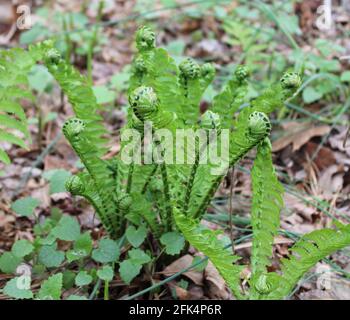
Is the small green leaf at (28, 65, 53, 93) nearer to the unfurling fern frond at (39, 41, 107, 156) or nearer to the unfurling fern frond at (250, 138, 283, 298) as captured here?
the unfurling fern frond at (39, 41, 107, 156)

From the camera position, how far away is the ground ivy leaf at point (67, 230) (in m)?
1.92

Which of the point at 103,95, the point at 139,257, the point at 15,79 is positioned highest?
the point at 103,95

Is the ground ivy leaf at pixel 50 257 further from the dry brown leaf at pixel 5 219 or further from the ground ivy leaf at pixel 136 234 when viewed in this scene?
the dry brown leaf at pixel 5 219

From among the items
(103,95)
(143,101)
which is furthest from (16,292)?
(103,95)

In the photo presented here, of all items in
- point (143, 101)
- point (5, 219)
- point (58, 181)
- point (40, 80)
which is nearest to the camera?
point (143, 101)

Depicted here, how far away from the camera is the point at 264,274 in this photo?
1655 mm

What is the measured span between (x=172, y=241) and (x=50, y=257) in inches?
18.5

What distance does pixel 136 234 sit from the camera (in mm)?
1899

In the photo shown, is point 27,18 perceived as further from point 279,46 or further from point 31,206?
point 31,206

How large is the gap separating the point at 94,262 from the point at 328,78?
67.9 inches

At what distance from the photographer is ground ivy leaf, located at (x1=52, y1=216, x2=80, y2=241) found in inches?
75.5

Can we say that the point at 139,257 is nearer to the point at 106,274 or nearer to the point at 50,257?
the point at 106,274

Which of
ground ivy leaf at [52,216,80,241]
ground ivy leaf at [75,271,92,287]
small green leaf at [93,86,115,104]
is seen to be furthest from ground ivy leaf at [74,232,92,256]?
small green leaf at [93,86,115,104]

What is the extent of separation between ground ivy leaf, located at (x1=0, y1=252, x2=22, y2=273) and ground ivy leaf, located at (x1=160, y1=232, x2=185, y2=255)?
0.57 metres
